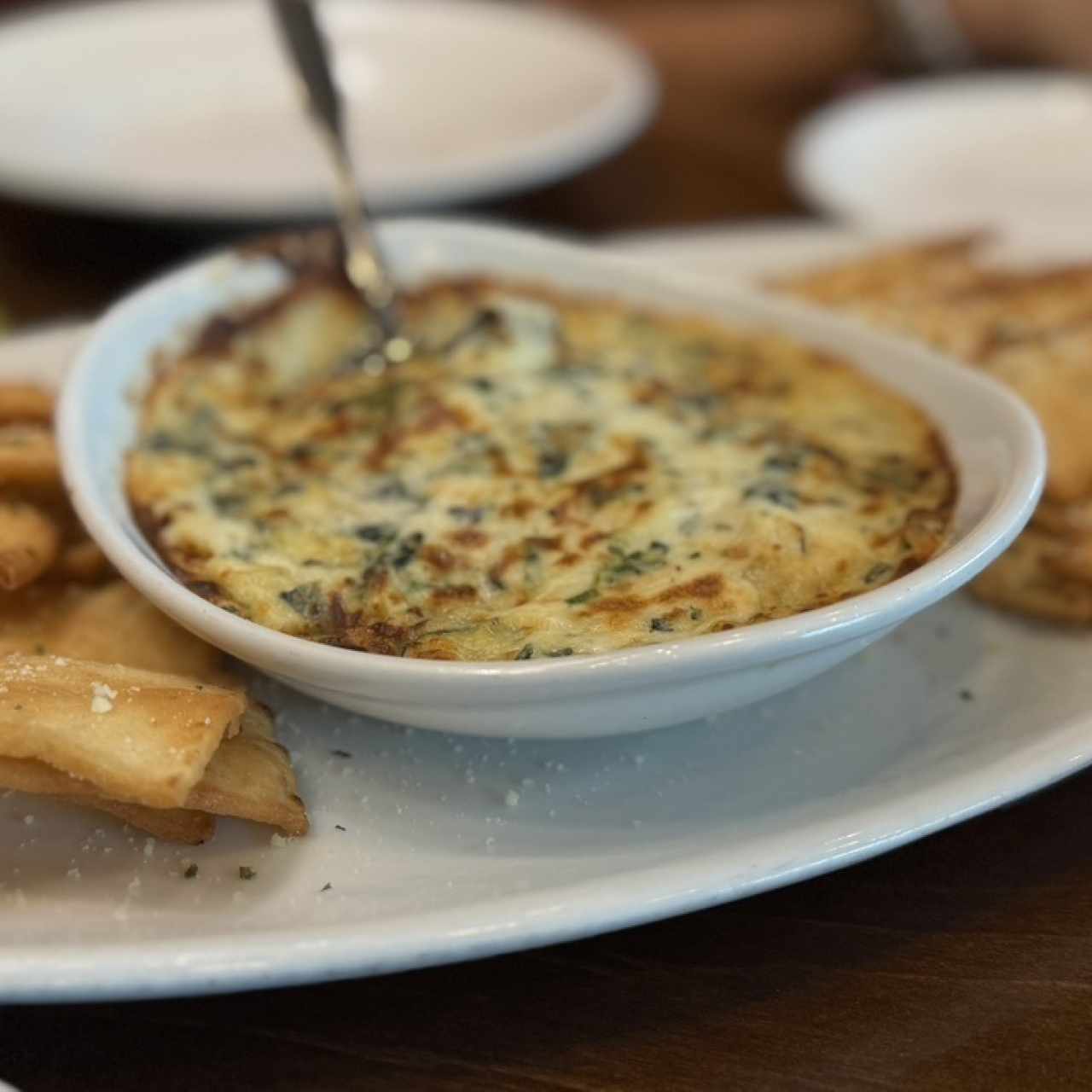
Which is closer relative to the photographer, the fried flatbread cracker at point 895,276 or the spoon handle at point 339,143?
the spoon handle at point 339,143

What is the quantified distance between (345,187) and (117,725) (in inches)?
42.8

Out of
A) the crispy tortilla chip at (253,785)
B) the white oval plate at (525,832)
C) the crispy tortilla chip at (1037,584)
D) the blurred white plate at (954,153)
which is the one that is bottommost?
the blurred white plate at (954,153)

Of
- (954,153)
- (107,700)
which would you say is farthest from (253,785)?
(954,153)

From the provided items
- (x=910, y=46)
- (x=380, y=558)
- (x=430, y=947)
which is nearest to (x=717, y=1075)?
(x=430, y=947)

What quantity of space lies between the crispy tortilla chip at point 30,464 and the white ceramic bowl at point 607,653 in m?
0.03

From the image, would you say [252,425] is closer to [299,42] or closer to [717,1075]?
[299,42]

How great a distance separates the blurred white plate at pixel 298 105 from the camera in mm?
2529

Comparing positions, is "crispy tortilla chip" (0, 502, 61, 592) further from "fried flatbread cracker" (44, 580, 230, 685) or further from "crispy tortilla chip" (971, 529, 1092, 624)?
"crispy tortilla chip" (971, 529, 1092, 624)

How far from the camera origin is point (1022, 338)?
1.76 m

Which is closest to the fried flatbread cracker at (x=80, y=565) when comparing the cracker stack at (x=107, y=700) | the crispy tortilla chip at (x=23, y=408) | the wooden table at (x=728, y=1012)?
the cracker stack at (x=107, y=700)

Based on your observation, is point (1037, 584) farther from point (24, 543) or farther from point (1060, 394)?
point (24, 543)

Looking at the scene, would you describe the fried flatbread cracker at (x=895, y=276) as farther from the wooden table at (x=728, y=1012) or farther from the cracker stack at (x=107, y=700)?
the cracker stack at (x=107, y=700)

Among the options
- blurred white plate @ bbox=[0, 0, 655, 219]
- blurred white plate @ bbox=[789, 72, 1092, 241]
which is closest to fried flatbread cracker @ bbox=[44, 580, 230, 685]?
blurred white plate @ bbox=[0, 0, 655, 219]

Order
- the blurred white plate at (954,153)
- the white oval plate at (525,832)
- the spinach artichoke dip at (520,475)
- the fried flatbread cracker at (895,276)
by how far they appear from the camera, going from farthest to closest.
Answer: the blurred white plate at (954,153) → the fried flatbread cracker at (895,276) → the spinach artichoke dip at (520,475) → the white oval plate at (525,832)
